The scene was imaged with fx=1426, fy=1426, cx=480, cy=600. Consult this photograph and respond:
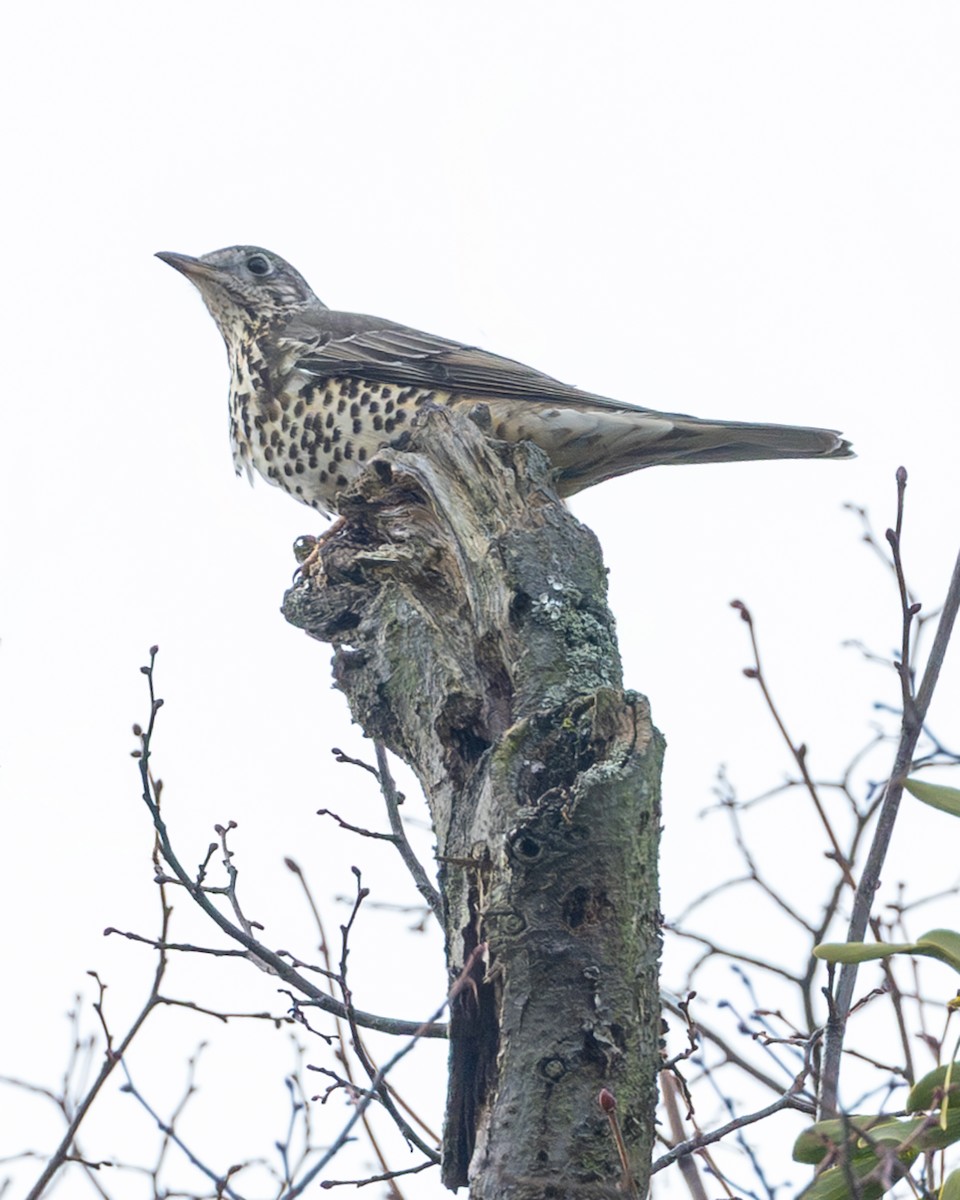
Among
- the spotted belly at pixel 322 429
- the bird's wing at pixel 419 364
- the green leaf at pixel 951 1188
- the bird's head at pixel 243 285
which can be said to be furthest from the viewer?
the bird's head at pixel 243 285

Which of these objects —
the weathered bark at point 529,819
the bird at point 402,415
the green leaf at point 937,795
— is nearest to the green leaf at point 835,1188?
the weathered bark at point 529,819

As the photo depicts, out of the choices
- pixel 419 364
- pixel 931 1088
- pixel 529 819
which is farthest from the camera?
pixel 419 364

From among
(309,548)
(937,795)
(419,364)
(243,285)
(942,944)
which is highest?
(243,285)

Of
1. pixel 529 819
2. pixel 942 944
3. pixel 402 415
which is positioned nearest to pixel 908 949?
pixel 942 944

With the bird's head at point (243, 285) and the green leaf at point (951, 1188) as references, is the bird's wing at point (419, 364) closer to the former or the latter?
the bird's head at point (243, 285)

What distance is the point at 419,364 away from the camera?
234 inches

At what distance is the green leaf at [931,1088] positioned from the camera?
7.88 feet

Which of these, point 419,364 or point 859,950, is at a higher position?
point 419,364

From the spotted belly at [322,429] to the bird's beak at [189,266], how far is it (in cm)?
130

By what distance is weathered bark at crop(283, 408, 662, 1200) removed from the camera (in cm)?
256

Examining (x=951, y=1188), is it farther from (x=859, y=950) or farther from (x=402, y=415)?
(x=402, y=415)

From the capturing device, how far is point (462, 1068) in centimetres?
271

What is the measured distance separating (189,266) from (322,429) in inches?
71.0

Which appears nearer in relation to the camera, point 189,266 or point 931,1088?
point 931,1088
